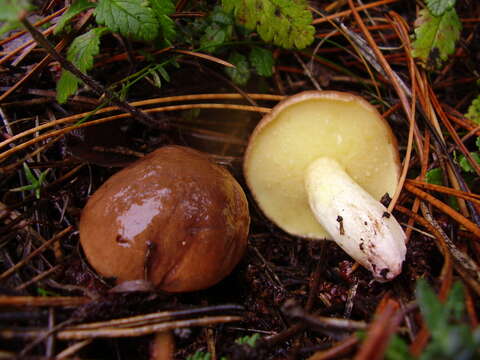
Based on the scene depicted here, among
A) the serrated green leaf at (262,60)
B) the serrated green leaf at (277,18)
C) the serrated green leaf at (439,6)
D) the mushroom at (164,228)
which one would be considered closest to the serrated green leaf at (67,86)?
the mushroom at (164,228)

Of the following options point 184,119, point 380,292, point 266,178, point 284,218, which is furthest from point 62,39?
point 380,292

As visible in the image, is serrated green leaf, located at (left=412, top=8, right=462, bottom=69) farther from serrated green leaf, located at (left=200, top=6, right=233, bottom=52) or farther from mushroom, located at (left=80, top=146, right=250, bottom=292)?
mushroom, located at (left=80, top=146, right=250, bottom=292)

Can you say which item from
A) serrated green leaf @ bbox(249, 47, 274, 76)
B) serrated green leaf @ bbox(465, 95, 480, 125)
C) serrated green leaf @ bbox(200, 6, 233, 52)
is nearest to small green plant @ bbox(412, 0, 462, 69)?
serrated green leaf @ bbox(465, 95, 480, 125)

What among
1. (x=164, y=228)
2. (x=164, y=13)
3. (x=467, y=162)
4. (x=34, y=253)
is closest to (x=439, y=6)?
(x=467, y=162)

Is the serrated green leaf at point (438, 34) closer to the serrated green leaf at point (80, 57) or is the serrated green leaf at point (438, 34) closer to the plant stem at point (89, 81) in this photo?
the plant stem at point (89, 81)

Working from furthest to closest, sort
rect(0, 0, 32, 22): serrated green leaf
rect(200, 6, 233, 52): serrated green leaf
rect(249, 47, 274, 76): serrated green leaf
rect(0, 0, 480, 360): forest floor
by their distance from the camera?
rect(249, 47, 274, 76): serrated green leaf < rect(200, 6, 233, 52): serrated green leaf < rect(0, 0, 480, 360): forest floor < rect(0, 0, 32, 22): serrated green leaf

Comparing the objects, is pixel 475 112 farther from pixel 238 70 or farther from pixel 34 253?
pixel 34 253
